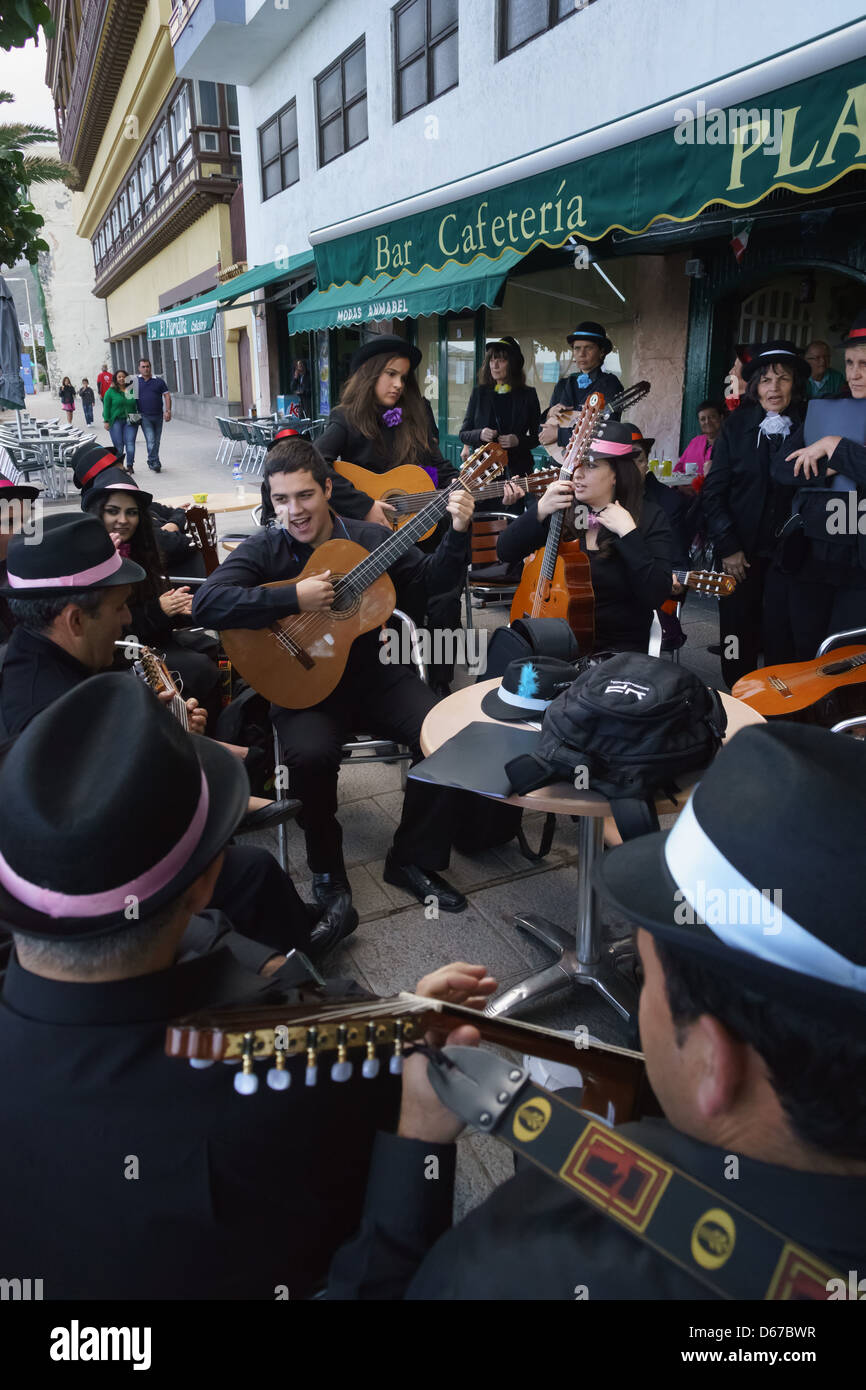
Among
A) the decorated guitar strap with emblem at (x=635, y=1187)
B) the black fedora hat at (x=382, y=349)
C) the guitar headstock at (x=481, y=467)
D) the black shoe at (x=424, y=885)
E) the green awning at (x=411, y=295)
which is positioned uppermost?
the green awning at (x=411, y=295)

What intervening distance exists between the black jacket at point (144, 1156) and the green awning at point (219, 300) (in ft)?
41.7

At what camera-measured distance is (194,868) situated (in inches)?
45.5

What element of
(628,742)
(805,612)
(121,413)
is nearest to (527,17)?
(805,612)

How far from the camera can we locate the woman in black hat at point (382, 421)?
443 centimetres

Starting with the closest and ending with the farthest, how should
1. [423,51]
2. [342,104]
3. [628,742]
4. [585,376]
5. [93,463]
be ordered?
[628,742] < [93,463] < [585,376] < [423,51] < [342,104]

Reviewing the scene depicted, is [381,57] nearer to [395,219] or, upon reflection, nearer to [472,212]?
[395,219]

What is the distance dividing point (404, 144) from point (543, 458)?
15.5ft

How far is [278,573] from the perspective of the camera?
3318 millimetres

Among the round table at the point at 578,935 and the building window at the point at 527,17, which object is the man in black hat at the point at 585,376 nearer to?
the building window at the point at 527,17

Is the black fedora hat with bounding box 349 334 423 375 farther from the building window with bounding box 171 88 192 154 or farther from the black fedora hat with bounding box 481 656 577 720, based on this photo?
the building window with bounding box 171 88 192 154

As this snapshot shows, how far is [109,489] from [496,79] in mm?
7008

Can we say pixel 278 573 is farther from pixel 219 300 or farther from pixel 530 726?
pixel 219 300

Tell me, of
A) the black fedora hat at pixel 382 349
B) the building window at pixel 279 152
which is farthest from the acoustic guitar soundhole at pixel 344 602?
the building window at pixel 279 152
